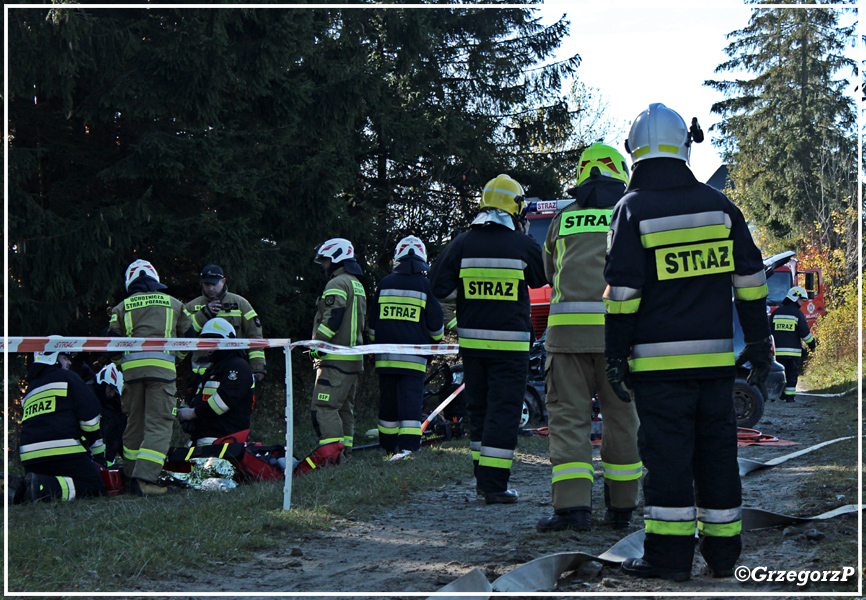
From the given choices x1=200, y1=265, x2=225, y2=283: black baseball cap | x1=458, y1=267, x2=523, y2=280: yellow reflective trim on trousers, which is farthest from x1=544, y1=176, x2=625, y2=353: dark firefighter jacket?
x1=200, y1=265, x2=225, y2=283: black baseball cap

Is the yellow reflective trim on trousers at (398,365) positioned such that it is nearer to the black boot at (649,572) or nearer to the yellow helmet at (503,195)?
the yellow helmet at (503,195)

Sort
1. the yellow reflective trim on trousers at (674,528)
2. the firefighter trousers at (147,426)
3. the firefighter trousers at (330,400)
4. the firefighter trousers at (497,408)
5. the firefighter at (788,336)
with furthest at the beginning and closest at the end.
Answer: the firefighter at (788,336) < the firefighter trousers at (330,400) < the firefighter trousers at (147,426) < the firefighter trousers at (497,408) < the yellow reflective trim on trousers at (674,528)

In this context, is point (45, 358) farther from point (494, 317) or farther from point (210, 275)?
point (494, 317)

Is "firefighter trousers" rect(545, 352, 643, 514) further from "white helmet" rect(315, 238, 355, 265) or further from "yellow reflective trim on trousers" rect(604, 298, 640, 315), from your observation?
"white helmet" rect(315, 238, 355, 265)

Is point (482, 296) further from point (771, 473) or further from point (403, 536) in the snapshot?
point (771, 473)

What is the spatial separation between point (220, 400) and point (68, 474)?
1.37 metres

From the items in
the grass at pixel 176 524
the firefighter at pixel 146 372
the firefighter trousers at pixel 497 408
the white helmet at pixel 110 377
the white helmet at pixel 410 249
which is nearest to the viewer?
the grass at pixel 176 524

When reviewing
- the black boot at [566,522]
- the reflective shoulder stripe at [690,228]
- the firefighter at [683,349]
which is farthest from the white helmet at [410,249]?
the reflective shoulder stripe at [690,228]

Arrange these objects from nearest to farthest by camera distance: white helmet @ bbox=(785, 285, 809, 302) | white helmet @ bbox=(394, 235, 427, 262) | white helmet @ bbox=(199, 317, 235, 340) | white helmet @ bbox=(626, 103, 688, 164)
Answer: white helmet @ bbox=(626, 103, 688, 164), white helmet @ bbox=(199, 317, 235, 340), white helmet @ bbox=(394, 235, 427, 262), white helmet @ bbox=(785, 285, 809, 302)

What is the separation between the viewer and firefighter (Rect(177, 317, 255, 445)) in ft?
23.6

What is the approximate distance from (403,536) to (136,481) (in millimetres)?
3085

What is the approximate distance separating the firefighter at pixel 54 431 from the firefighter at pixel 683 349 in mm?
4669

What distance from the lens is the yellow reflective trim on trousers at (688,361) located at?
11.7 feet

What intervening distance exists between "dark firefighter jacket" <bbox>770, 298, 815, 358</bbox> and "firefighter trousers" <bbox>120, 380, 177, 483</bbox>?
32.3 feet
